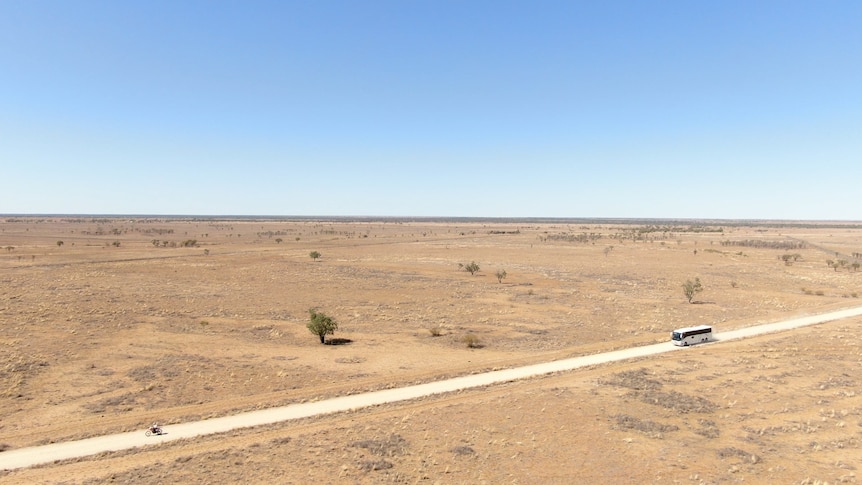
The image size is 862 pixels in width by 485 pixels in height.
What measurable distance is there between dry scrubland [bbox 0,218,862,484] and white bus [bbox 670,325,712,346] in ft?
4.13

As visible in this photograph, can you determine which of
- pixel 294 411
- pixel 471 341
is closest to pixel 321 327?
pixel 471 341

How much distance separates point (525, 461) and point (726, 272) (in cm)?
6526

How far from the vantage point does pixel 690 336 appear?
32.5 meters

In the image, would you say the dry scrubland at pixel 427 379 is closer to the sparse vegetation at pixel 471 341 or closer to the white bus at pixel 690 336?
the sparse vegetation at pixel 471 341


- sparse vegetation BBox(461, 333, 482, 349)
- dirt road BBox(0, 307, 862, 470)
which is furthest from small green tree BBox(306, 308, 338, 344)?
dirt road BBox(0, 307, 862, 470)

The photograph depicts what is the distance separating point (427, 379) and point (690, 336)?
63.8 ft

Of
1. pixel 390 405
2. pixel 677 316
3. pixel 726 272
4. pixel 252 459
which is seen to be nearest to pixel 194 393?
pixel 252 459

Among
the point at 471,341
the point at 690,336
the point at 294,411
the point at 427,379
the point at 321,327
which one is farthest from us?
the point at 321,327

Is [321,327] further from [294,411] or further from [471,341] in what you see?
[294,411]

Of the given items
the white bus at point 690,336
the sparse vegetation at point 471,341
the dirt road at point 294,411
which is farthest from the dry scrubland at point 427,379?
the white bus at point 690,336

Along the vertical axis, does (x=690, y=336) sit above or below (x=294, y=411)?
above

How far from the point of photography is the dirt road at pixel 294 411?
17.4 m

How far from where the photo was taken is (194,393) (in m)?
23.5

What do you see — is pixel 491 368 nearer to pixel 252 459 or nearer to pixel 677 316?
pixel 252 459
